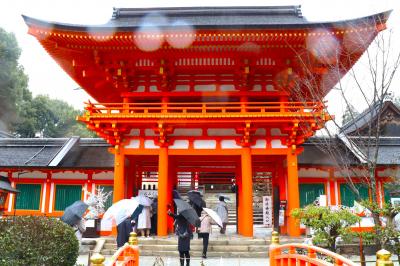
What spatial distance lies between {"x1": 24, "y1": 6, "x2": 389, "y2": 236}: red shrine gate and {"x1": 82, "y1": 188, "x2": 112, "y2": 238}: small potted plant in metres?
1.31

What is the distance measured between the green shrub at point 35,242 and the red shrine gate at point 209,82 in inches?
250

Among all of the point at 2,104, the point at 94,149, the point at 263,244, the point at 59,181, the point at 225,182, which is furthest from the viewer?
the point at 2,104

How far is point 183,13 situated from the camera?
17.9 metres

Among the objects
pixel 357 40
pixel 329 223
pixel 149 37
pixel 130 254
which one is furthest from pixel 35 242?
pixel 357 40

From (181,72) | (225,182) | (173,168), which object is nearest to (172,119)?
(181,72)

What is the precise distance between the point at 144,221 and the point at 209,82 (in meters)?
6.21

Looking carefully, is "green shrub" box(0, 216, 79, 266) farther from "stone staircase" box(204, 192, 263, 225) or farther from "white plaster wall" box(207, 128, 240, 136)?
"stone staircase" box(204, 192, 263, 225)

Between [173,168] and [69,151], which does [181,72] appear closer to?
[173,168]

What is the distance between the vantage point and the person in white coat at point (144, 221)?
13.5m

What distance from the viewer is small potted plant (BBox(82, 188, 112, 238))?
14164 millimetres

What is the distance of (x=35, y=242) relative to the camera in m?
7.04

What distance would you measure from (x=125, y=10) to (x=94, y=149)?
7.26 m

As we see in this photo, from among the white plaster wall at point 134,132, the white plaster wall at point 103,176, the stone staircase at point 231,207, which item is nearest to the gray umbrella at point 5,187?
the white plaster wall at point 103,176

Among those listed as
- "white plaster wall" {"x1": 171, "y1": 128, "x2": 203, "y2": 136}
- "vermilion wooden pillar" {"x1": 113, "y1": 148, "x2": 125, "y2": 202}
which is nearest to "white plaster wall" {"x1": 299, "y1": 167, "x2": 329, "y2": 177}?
"white plaster wall" {"x1": 171, "y1": 128, "x2": 203, "y2": 136}
